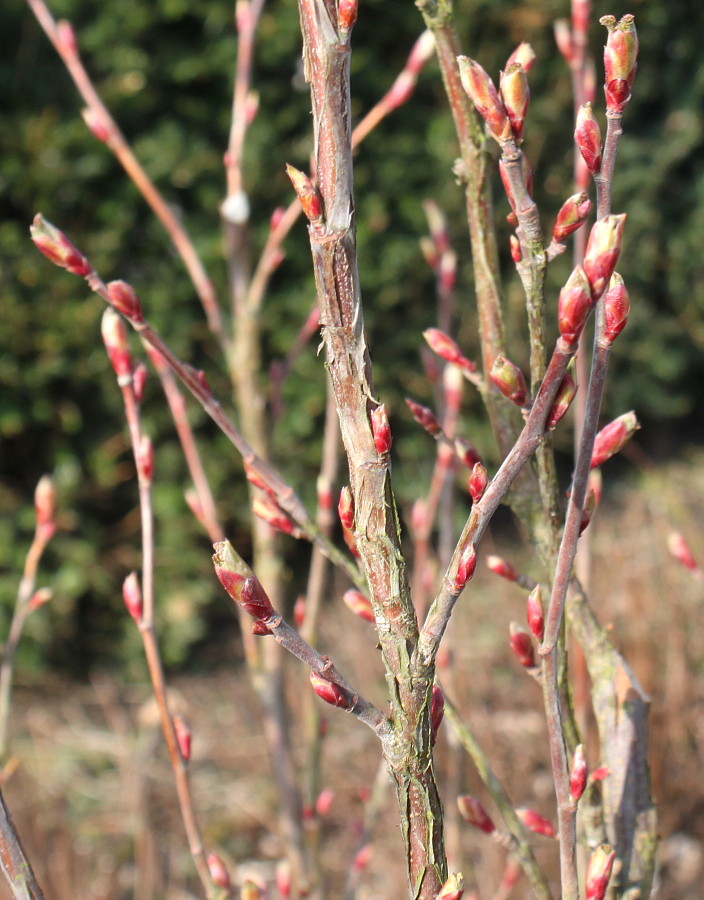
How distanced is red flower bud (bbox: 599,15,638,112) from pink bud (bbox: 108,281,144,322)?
1.61ft

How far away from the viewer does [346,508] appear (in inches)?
32.6

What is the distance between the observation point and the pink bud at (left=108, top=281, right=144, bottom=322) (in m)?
0.92

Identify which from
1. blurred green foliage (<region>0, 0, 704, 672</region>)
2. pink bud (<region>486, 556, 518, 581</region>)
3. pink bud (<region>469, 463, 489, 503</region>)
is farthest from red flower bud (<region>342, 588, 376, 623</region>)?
blurred green foliage (<region>0, 0, 704, 672</region>)

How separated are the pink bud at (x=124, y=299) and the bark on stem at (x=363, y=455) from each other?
239 mm

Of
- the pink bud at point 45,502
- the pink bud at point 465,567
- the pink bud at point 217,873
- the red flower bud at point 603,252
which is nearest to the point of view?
the red flower bud at point 603,252

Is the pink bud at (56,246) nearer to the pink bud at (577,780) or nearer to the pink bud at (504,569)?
the pink bud at (504,569)

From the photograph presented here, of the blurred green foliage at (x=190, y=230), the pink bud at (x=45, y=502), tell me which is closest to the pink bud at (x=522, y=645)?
the pink bud at (x=45, y=502)

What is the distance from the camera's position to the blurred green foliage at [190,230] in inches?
132

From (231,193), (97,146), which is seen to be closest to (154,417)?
(97,146)

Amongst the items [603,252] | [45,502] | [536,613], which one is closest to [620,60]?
[603,252]

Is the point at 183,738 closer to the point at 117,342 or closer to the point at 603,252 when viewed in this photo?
the point at 117,342

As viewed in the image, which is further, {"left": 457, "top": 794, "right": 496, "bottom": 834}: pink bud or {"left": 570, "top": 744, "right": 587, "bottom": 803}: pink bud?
{"left": 457, "top": 794, "right": 496, "bottom": 834}: pink bud

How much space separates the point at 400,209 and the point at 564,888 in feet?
11.3

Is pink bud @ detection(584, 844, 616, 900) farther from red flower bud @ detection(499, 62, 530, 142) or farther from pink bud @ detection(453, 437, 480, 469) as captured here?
red flower bud @ detection(499, 62, 530, 142)
